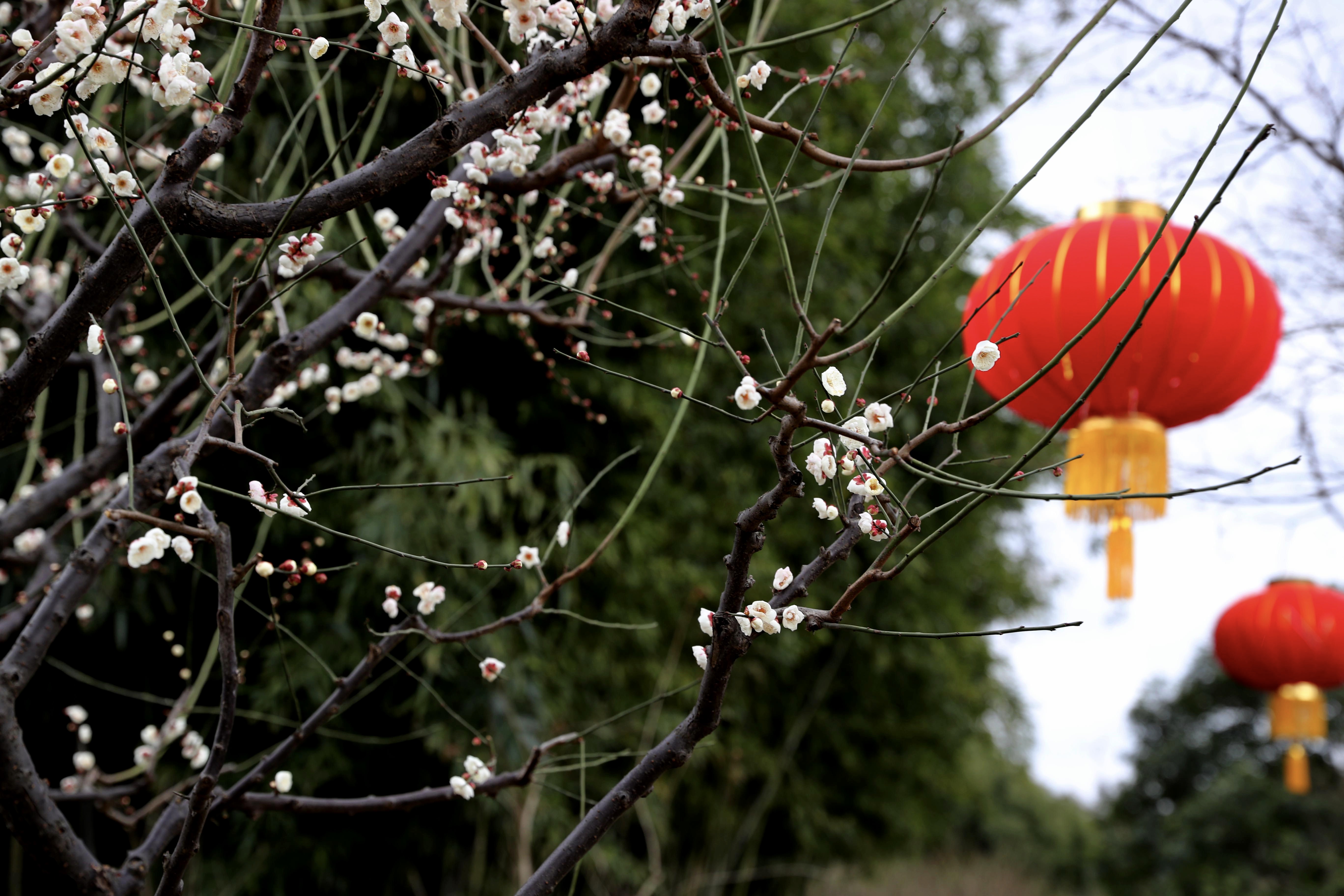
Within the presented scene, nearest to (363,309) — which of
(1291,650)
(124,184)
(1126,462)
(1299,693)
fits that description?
(124,184)

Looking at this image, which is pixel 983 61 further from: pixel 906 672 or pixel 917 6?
pixel 906 672

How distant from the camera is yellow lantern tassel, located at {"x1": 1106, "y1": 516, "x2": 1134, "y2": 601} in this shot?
155cm

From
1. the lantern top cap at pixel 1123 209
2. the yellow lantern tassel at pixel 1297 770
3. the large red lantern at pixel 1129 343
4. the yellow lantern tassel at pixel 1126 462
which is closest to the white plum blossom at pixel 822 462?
the large red lantern at pixel 1129 343

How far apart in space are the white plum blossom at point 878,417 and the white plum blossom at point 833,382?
17 millimetres

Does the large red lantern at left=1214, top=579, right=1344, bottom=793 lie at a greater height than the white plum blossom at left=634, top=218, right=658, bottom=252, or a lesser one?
greater

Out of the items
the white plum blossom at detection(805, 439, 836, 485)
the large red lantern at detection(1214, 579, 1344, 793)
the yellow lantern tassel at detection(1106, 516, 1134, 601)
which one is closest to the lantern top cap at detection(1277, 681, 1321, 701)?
the large red lantern at detection(1214, 579, 1344, 793)

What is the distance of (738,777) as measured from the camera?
7.91ft

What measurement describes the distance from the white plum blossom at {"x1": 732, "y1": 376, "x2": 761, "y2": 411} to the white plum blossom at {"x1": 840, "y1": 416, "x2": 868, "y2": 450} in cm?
5

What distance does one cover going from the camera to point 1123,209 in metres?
1.54

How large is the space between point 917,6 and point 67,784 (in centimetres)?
392

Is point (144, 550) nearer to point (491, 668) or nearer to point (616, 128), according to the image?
point (491, 668)

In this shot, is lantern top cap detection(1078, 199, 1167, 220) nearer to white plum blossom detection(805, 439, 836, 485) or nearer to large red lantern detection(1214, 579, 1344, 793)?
white plum blossom detection(805, 439, 836, 485)

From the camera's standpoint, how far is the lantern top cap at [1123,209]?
5.00ft

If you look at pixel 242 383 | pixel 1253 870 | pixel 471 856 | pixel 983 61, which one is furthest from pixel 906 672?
pixel 242 383
